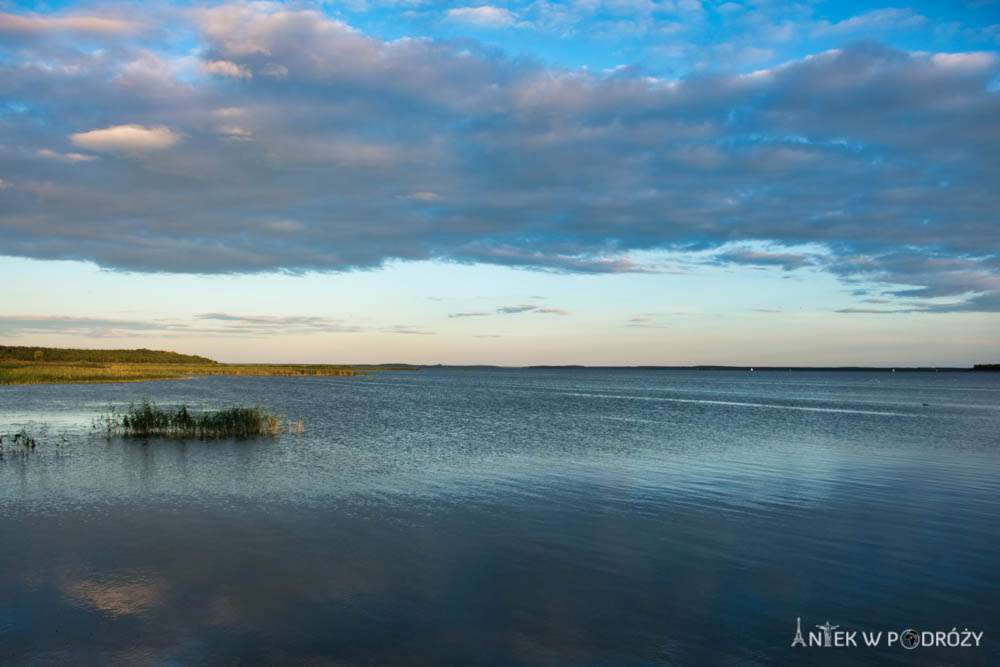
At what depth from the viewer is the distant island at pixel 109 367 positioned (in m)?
86.8

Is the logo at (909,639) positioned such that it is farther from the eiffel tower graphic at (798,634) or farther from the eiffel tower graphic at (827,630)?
the eiffel tower graphic at (798,634)

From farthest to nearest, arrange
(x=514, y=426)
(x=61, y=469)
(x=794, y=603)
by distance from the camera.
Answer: (x=514, y=426) < (x=61, y=469) < (x=794, y=603)

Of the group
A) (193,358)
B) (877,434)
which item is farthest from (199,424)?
(193,358)

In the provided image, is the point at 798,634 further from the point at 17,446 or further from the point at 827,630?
the point at 17,446

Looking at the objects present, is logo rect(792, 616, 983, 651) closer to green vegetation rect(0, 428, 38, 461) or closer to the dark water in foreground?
the dark water in foreground

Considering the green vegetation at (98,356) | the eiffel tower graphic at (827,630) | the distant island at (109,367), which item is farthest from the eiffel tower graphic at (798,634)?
the green vegetation at (98,356)

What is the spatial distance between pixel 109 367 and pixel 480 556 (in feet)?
398

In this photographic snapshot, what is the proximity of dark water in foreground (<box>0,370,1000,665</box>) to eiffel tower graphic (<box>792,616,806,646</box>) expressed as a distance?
9cm

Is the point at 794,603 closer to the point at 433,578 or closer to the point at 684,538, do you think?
the point at 684,538

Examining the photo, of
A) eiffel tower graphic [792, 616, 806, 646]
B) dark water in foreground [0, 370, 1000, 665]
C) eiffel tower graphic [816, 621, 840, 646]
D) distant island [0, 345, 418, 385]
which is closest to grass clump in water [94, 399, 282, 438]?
dark water in foreground [0, 370, 1000, 665]

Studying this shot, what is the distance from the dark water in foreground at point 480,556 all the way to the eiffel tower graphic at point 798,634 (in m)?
0.09

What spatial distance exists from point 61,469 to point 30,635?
14956mm

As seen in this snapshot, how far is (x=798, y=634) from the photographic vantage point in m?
9.24

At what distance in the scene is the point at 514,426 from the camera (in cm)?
3850
